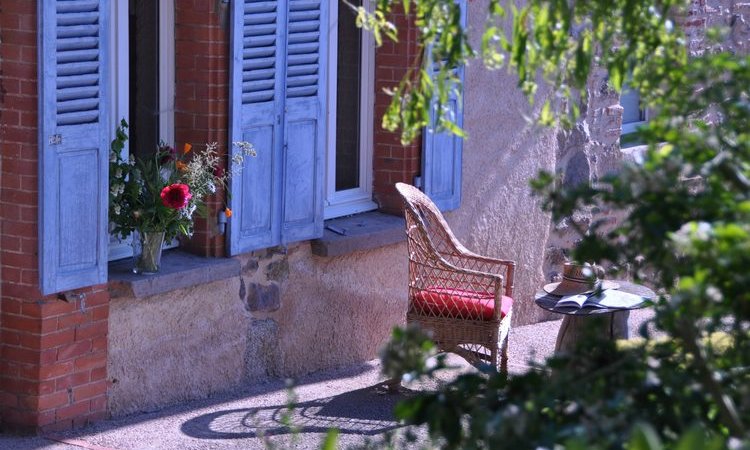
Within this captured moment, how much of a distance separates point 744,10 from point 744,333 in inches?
357

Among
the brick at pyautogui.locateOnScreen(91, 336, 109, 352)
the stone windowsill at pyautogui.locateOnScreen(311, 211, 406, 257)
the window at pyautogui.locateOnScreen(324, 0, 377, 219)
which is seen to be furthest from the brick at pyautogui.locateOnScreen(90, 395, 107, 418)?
the window at pyautogui.locateOnScreen(324, 0, 377, 219)

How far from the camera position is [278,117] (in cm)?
657

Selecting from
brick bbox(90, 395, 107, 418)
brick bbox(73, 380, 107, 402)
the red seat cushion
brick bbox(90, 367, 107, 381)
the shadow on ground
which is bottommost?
the shadow on ground

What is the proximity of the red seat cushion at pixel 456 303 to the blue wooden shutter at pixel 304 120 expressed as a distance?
2.38ft

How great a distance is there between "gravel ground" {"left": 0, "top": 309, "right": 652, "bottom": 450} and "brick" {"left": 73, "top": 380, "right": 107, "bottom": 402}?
0.15 m

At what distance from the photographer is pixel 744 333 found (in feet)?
8.25

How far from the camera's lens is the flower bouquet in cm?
585

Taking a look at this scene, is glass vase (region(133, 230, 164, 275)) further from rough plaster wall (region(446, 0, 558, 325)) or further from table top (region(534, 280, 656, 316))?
rough plaster wall (region(446, 0, 558, 325))

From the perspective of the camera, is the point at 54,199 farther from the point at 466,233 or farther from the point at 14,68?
the point at 466,233

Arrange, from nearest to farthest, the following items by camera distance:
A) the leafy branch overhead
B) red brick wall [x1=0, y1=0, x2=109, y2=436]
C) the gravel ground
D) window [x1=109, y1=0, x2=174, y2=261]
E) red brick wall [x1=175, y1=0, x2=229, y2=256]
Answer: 1. the leafy branch overhead
2. red brick wall [x1=0, y1=0, x2=109, y2=436]
3. the gravel ground
4. window [x1=109, y1=0, x2=174, y2=261]
5. red brick wall [x1=175, y1=0, x2=229, y2=256]

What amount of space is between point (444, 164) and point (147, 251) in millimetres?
2449

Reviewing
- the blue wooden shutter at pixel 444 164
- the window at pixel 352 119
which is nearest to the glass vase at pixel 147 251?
the window at pixel 352 119

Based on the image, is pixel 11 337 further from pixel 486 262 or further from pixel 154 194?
pixel 486 262

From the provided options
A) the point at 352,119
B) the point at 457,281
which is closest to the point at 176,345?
the point at 457,281
